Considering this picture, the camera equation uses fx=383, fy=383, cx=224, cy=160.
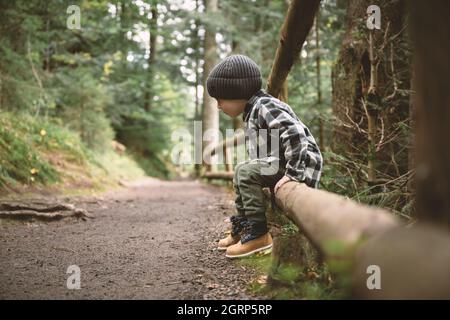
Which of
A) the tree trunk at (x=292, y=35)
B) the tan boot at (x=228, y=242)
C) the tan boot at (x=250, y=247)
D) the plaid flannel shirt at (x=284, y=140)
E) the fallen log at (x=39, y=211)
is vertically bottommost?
the fallen log at (x=39, y=211)

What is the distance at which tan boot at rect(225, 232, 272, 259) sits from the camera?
9.50 ft

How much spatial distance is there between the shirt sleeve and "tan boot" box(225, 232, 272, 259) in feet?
1.94

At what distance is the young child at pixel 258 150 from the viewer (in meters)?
2.71

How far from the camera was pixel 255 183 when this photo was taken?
2.97 m

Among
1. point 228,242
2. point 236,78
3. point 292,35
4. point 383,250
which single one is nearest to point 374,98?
point 292,35

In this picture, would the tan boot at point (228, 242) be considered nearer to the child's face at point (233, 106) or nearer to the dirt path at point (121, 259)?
the dirt path at point (121, 259)

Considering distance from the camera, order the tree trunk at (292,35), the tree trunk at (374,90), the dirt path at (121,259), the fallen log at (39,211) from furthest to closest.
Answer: the fallen log at (39,211)
the tree trunk at (374,90)
the tree trunk at (292,35)
the dirt path at (121,259)

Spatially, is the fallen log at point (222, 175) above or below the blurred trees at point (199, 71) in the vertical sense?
Answer: below

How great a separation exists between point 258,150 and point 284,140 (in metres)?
0.43

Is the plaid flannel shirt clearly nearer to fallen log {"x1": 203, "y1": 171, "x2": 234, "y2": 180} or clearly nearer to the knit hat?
the knit hat

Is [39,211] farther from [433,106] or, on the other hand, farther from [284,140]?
[433,106]

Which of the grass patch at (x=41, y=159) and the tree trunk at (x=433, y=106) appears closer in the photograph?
the tree trunk at (x=433, y=106)

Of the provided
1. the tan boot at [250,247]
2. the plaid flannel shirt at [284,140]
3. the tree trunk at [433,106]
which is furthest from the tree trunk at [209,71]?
the tree trunk at [433,106]
